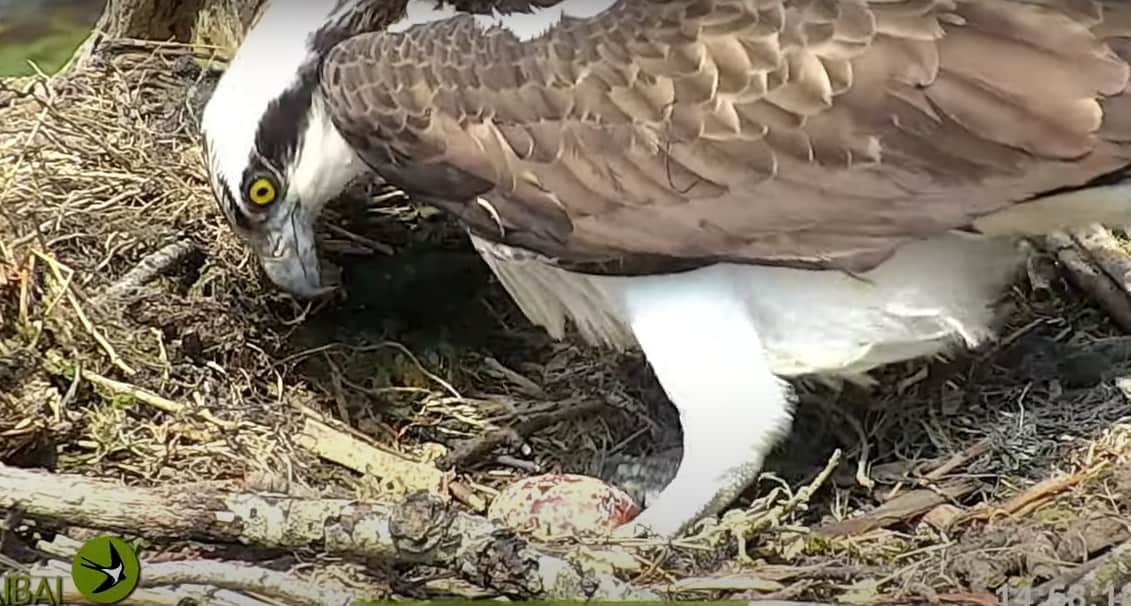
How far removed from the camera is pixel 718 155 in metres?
0.93

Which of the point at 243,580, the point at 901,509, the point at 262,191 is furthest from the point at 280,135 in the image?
the point at 901,509

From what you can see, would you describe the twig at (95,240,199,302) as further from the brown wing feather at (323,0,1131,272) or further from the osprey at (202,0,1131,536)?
the brown wing feather at (323,0,1131,272)

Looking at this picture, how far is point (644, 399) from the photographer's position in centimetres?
102

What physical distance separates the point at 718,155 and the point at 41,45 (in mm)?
435

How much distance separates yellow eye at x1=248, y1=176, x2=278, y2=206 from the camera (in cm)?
103

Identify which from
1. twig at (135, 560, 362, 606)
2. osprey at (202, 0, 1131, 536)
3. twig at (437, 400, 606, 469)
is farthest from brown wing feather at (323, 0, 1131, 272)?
twig at (135, 560, 362, 606)

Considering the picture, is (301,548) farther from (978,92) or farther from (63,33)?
(978,92)

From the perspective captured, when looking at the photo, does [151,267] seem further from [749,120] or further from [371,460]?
[749,120]

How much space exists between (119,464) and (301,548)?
13 cm

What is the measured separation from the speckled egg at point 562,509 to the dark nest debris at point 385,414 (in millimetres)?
15

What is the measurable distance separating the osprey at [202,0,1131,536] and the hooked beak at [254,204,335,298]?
17 millimetres

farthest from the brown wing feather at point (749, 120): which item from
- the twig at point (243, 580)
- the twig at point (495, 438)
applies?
the twig at point (243, 580)

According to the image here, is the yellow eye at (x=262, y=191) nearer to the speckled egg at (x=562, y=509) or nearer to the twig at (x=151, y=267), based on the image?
the twig at (x=151, y=267)

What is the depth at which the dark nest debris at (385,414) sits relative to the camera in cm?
98
